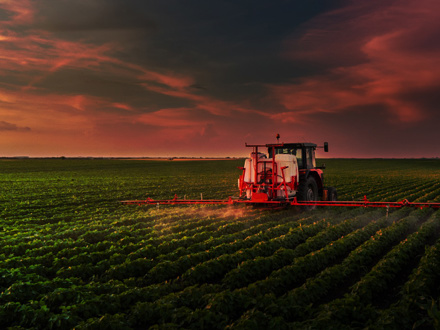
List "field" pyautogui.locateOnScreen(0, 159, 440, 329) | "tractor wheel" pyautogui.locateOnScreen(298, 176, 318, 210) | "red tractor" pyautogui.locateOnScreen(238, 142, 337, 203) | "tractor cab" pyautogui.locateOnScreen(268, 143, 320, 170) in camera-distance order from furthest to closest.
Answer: "tractor cab" pyautogui.locateOnScreen(268, 143, 320, 170) < "tractor wheel" pyautogui.locateOnScreen(298, 176, 318, 210) < "red tractor" pyautogui.locateOnScreen(238, 142, 337, 203) < "field" pyautogui.locateOnScreen(0, 159, 440, 329)

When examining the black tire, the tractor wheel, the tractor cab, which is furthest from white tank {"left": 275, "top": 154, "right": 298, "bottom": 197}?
the black tire

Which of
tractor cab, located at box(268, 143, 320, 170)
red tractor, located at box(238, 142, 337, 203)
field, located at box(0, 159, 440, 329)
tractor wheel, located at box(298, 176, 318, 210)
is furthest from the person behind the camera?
tractor cab, located at box(268, 143, 320, 170)

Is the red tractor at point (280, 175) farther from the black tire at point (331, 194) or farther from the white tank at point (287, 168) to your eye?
the black tire at point (331, 194)

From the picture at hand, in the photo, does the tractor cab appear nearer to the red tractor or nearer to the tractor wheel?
the red tractor

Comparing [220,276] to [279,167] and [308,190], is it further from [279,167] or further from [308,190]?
[308,190]

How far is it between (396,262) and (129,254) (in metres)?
6.65

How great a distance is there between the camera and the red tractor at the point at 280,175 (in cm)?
1425

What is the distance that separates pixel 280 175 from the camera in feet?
47.3

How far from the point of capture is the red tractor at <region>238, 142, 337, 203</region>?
14.2 metres

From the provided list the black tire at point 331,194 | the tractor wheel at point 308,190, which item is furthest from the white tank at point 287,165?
the black tire at point 331,194

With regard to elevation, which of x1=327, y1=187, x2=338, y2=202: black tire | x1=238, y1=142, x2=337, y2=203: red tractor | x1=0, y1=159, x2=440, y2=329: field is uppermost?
x1=238, y1=142, x2=337, y2=203: red tractor

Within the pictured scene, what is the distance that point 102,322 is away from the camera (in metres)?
5.50

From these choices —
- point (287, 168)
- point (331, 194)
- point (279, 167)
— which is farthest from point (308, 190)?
point (331, 194)

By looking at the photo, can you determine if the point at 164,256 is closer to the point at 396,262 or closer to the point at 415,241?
the point at 396,262
